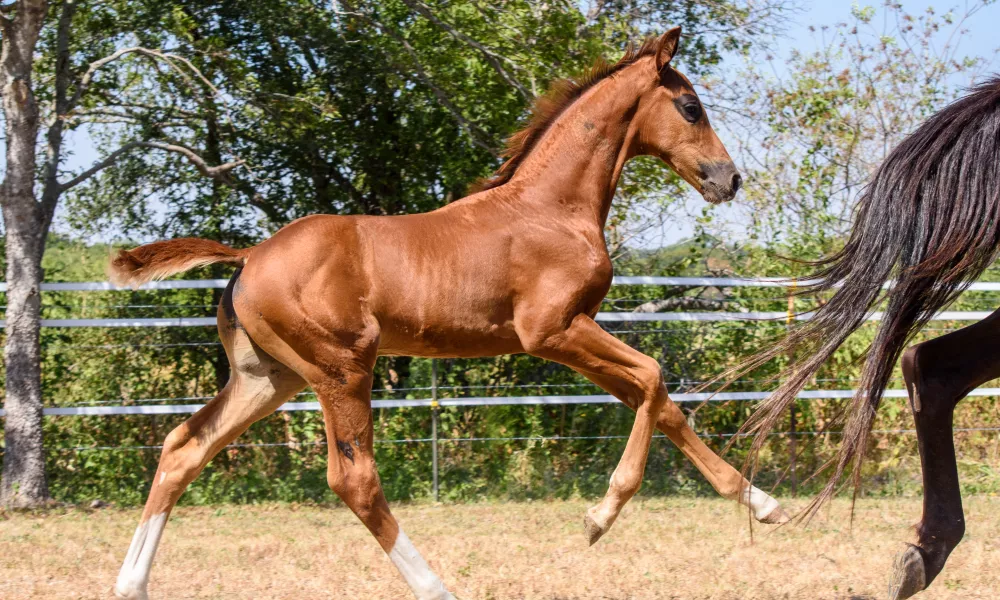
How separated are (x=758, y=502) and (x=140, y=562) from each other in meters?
2.63

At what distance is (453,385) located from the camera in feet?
26.2

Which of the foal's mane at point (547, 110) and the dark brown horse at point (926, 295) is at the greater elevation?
the foal's mane at point (547, 110)

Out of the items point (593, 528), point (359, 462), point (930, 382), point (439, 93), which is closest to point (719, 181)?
point (930, 382)

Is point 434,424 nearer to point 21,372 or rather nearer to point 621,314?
point 621,314

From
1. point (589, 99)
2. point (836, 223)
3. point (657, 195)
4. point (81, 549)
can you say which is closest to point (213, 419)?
point (81, 549)

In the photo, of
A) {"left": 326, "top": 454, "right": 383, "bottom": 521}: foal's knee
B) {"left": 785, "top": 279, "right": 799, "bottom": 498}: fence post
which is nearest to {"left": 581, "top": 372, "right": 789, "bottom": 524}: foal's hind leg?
{"left": 326, "top": 454, "right": 383, "bottom": 521}: foal's knee

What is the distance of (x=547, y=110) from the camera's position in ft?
15.9

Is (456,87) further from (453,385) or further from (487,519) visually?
(487,519)

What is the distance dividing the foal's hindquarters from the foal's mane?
1.20 metres

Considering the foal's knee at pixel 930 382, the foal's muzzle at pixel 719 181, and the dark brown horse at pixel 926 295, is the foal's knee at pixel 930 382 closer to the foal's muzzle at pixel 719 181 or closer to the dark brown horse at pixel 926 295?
the dark brown horse at pixel 926 295

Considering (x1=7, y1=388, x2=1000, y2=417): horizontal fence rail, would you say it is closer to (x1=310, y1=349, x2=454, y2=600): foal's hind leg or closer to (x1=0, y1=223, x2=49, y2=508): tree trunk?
(x1=0, y1=223, x2=49, y2=508): tree trunk

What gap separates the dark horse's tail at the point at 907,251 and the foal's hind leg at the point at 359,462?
1.46 metres

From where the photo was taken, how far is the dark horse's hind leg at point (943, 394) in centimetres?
364

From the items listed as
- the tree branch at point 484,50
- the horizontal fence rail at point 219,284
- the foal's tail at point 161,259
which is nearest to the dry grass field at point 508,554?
the foal's tail at point 161,259
